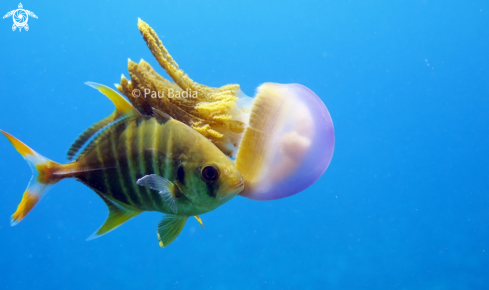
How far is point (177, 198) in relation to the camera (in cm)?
188

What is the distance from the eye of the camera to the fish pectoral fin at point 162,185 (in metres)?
1.74

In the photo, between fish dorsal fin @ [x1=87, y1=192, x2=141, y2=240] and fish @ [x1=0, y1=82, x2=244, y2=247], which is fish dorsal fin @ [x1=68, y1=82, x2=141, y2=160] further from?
fish dorsal fin @ [x1=87, y1=192, x2=141, y2=240]

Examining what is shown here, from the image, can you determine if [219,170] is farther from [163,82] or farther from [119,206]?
[163,82]

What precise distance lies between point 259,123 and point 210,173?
0.63 metres

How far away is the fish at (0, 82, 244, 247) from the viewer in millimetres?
1825

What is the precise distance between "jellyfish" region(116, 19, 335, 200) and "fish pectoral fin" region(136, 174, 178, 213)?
0.58 meters

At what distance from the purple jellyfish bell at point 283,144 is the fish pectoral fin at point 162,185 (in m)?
0.58

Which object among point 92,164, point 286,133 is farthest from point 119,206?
point 286,133

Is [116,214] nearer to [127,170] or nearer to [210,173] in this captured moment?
[127,170]

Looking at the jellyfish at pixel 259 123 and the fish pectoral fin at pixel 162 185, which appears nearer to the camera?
the fish pectoral fin at pixel 162 185

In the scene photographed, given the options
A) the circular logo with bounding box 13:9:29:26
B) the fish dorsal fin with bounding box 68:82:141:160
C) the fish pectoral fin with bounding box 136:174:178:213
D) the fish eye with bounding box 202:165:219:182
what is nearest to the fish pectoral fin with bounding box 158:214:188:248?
the fish pectoral fin with bounding box 136:174:178:213

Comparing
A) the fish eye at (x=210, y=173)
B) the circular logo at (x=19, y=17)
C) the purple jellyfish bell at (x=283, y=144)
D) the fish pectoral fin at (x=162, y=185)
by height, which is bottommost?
the fish pectoral fin at (x=162, y=185)

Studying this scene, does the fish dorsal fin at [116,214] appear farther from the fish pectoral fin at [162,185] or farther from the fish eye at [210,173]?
the fish eye at [210,173]

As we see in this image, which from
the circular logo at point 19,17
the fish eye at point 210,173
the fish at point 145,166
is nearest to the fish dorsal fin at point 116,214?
the fish at point 145,166
